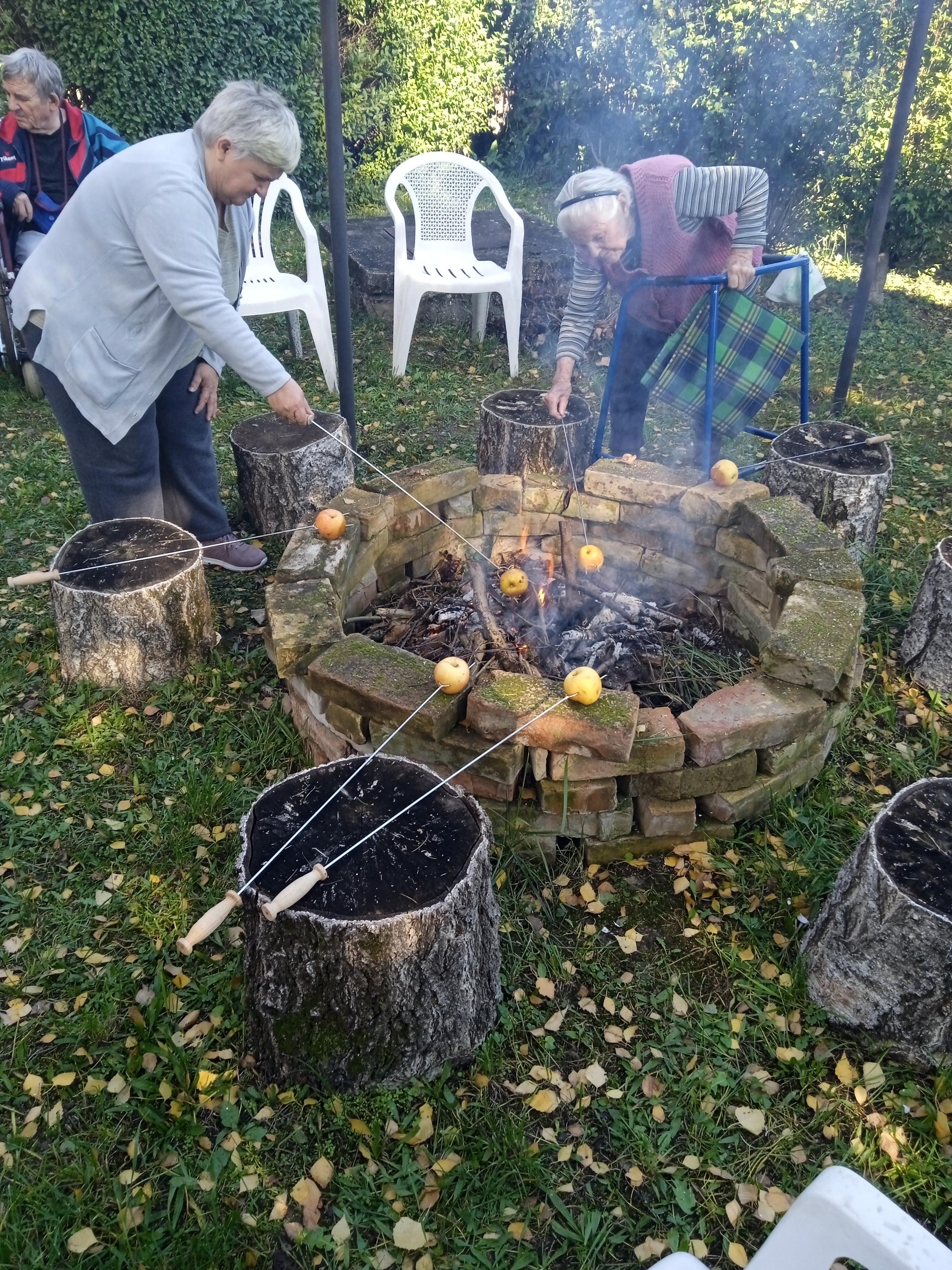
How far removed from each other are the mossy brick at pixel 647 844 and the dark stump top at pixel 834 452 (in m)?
2.18

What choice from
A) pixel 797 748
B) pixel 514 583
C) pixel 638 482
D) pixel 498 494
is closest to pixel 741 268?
pixel 638 482

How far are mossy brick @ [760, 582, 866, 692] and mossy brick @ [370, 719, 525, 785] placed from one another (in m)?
0.92

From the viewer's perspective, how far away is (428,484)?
386cm

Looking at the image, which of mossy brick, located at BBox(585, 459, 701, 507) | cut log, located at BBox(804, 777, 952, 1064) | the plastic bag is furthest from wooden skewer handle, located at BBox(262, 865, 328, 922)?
the plastic bag

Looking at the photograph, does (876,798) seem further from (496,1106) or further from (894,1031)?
(496,1106)

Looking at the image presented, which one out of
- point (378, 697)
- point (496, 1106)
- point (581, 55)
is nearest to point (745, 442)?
point (378, 697)

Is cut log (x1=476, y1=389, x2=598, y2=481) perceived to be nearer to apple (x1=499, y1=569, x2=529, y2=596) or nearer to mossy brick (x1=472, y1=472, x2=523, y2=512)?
mossy brick (x1=472, y1=472, x2=523, y2=512)

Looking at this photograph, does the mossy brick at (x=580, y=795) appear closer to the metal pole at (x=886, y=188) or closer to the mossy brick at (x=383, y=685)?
the mossy brick at (x=383, y=685)

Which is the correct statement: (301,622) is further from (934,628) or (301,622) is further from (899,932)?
(934,628)

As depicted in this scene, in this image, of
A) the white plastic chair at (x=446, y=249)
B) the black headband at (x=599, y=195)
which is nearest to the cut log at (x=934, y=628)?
the black headband at (x=599, y=195)

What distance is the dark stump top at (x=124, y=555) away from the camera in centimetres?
353

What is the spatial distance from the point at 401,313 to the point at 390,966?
539cm

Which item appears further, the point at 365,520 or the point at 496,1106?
the point at 365,520

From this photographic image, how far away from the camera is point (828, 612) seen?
3111 mm
